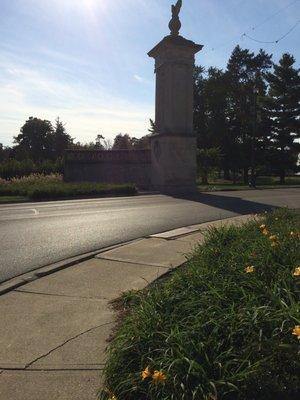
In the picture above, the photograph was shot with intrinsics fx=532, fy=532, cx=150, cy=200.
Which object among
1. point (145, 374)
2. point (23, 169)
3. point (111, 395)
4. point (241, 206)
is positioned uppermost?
point (23, 169)

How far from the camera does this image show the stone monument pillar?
2592 cm

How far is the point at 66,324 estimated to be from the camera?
5.08 m

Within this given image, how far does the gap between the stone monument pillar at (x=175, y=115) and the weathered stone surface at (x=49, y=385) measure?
71.0 feet

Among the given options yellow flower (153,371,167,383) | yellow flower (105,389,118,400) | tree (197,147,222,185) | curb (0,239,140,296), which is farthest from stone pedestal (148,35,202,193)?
yellow flower (153,371,167,383)

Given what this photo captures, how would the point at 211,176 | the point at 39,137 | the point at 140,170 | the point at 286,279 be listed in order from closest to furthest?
the point at 286,279 < the point at 140,170 < the point at 211,176 < the point at 39,137

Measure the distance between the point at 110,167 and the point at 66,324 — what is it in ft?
77.6

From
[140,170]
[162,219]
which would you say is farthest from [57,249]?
[140,170]

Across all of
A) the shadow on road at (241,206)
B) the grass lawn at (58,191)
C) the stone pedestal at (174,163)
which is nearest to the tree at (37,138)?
the stone pedestal at (174,163)

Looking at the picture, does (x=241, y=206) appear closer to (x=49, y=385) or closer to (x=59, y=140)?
(x=49, y=385)


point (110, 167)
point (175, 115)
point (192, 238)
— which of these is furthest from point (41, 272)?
point (110, 167)

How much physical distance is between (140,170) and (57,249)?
63.1ft

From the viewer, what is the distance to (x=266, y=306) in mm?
3717

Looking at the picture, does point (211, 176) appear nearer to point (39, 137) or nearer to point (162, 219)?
point (162, 219)

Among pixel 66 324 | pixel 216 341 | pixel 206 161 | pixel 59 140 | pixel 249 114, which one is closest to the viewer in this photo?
pixel 216 341
